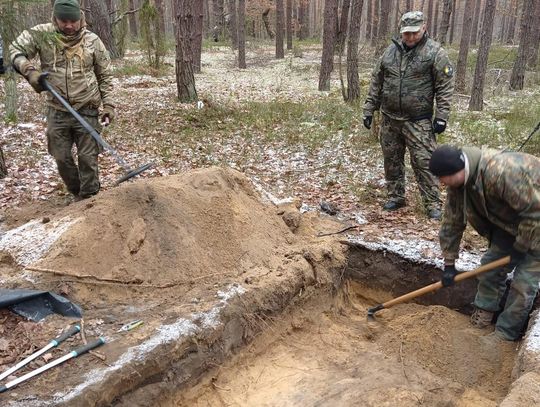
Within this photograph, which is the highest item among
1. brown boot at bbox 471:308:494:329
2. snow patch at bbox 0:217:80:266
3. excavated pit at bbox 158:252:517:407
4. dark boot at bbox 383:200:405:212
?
snow patch at bbox 0:217:80:266

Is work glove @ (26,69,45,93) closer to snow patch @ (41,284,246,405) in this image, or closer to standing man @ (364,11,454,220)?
snow patch @ (41,284,246,405)

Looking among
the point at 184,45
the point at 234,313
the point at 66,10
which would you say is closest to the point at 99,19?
the point at 184,45

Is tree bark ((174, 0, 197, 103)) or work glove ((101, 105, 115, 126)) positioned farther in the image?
Answer: tree bark ((174, 0, 197, 103))

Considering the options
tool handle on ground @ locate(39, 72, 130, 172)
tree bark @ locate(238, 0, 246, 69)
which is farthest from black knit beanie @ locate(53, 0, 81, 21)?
tree bark @ locate(238, 0, 246, 69)

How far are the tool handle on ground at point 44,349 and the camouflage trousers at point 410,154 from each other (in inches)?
167

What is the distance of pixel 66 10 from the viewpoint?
180 inches

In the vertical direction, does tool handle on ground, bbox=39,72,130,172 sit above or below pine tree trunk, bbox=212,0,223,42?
below

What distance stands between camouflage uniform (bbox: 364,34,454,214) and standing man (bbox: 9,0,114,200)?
Answer: 3.29 metres

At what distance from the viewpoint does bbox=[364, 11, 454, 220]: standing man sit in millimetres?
5469

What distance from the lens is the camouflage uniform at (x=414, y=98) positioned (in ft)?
18.1

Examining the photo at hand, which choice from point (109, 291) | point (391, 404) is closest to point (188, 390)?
point (109, 291)

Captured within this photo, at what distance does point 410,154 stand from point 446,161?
8.18 ft

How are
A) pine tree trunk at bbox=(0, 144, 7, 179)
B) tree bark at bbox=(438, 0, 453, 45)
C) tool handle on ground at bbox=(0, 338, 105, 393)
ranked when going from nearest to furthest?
tool handle on ground at bbox=(0, 338, 105, 393)
pine tree trunk at bbox=(0, 144, 7, 179)
tree bark at bbox=(438, 0, 453, 45)

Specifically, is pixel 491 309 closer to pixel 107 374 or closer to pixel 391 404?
pixel 391 404
